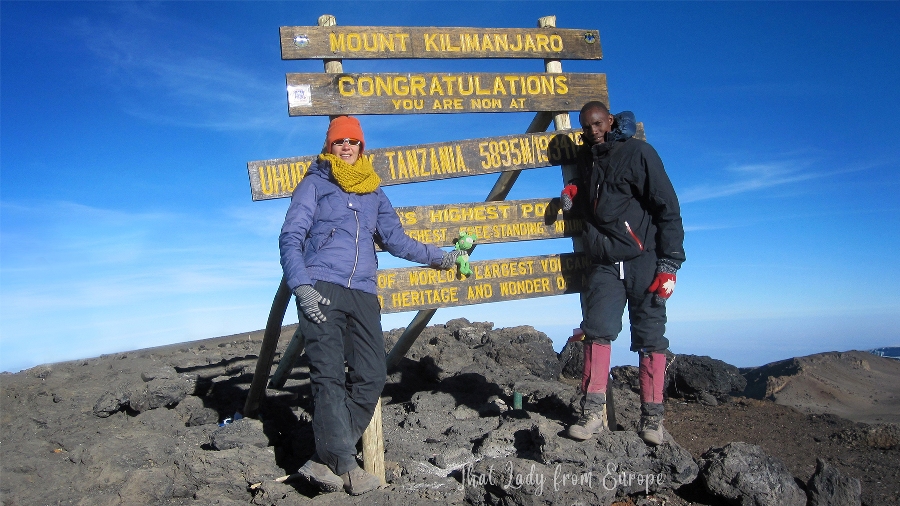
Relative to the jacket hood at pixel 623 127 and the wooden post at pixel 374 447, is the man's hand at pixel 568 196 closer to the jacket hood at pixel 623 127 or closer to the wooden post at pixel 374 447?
the jacket hood at pixel 623 127

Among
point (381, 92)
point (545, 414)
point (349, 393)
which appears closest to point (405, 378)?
point (545, 414)

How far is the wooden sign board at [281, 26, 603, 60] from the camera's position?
16.9ft

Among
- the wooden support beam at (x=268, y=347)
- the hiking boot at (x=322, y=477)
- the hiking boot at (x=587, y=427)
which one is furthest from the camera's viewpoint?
the wooden support beam at (x=268, y=347)

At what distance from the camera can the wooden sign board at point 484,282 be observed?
5.27 metres

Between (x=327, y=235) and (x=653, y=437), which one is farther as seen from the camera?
(x=653, y=437)

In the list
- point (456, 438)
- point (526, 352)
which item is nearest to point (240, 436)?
point (456, 438)

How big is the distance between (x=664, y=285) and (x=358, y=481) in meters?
2.65

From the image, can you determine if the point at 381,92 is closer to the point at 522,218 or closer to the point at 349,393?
the point at 522,218

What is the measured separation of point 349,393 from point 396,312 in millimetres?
891

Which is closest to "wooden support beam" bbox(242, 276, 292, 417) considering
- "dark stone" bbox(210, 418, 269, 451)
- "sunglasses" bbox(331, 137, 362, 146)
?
"dark stone" bbox(210, 418, 269, 451)

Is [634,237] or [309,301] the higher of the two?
[634,237]

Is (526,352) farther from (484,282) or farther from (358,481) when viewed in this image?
(358,481)

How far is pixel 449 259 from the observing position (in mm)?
5234

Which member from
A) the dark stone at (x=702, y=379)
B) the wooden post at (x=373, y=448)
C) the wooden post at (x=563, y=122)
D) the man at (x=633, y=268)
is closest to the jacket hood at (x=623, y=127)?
the man at (x=633, y=268)
